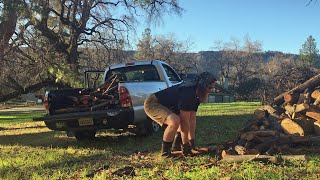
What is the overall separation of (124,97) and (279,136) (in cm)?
309

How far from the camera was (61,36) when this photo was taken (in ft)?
65.5

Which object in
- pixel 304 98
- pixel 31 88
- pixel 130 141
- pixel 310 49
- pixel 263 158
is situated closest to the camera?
pixel 263 158

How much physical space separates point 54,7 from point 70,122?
1321 centimetres

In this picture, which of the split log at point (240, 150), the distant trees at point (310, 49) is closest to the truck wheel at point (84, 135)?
the split log at point (240, 150)

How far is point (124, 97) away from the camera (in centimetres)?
838

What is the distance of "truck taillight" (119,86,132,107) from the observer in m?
8.37

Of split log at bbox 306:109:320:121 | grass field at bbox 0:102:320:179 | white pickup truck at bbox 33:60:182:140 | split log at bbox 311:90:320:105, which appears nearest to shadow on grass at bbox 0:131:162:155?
grass field at bbox 0:102:320:179

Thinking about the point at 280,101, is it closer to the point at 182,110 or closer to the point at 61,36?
the point at 182,110

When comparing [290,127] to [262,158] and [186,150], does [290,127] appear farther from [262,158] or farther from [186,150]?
[262,158]

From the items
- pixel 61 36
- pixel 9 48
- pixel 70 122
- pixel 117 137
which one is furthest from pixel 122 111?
pixel 61 36

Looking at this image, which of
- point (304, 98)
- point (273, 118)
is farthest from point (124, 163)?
point (304, 98)

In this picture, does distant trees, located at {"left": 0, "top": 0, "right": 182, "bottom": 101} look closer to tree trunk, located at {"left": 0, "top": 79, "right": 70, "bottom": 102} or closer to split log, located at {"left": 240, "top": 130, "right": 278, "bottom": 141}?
tree trunk, located at {"left": 0, "top": 79, "right": 70, "bottom": 102}

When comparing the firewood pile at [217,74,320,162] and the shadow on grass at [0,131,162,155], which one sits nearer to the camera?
the firewood pile at [217,74,320,162]

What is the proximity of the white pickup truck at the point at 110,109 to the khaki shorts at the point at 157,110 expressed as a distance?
1536 millimetres
